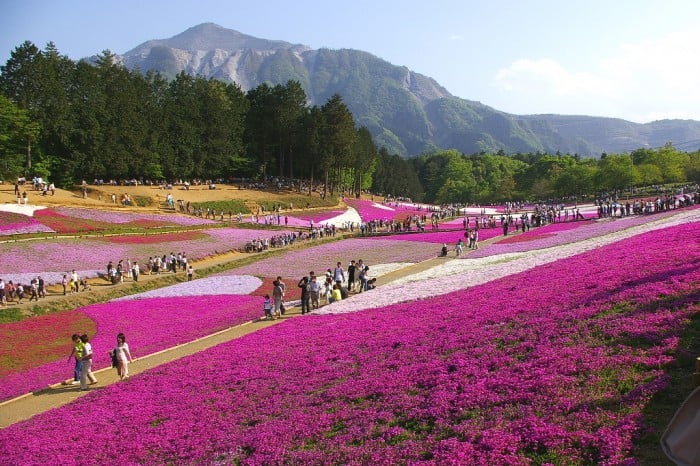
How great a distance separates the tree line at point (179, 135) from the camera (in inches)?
2894

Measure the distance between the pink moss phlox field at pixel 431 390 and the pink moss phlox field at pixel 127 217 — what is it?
1655 inches

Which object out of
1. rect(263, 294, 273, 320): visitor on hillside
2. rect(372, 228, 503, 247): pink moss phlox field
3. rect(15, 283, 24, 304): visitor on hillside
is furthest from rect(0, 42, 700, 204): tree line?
rect(263, 294, 273, 320): visitor on hillside

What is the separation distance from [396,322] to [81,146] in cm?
6783

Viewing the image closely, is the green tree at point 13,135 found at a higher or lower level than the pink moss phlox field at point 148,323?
higher

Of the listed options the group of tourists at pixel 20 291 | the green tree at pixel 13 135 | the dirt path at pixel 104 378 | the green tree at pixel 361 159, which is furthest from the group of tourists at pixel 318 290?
the green tree at pixel 361 159

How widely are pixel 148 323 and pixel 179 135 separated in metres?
69.6

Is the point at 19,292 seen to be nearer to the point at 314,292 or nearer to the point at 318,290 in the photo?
the point at 314,292

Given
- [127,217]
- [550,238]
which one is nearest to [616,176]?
[550,238]

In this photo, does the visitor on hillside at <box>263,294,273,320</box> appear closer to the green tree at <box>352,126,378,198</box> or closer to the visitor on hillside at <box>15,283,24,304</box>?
the visitor on hillside at <box>15,283,24,304</box>

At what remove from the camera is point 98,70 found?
282 ft

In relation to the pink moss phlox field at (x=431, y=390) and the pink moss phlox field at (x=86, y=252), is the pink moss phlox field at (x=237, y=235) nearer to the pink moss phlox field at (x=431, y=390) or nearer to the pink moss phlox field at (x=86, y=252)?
the pink moss phlox field at (x=86, y=252)

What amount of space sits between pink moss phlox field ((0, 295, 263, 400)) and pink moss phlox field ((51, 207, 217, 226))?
83.9 feet

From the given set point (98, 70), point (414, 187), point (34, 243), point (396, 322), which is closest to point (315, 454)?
point (396, 322)

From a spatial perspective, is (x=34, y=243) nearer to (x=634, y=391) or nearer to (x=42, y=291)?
(x=42, y=291)
